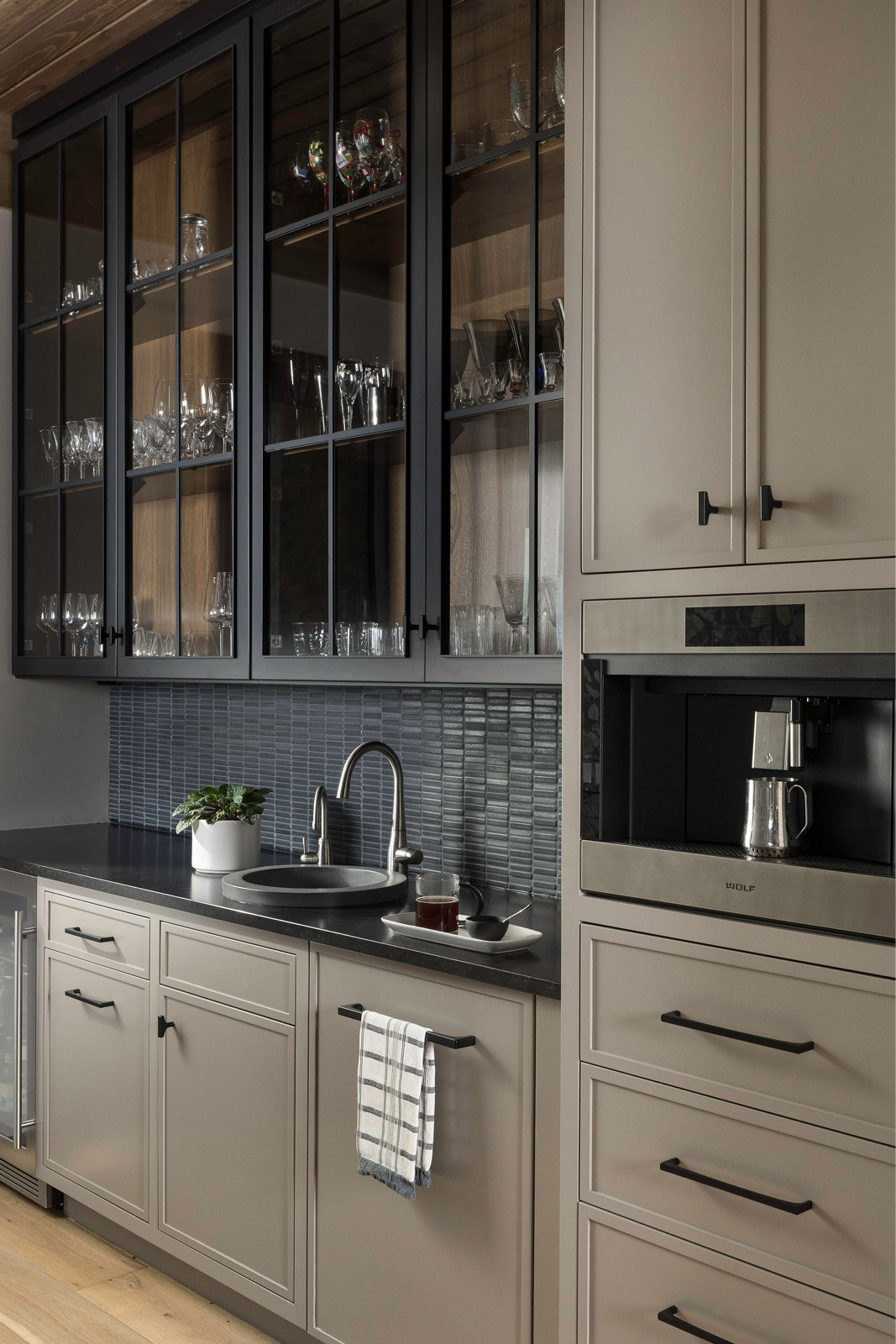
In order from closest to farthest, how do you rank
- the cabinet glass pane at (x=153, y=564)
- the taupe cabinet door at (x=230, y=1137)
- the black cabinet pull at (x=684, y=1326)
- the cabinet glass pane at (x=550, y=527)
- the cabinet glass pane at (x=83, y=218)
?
1. the black cabinet pull at (x=684, y=1326)
2. the cabinet glass pane at (x=550, y=527)
3. the taupe cabinet door at (x=230, y=1137)
4. the cabinet glass pane at (x=153, y=564)
5. the cabinet glass pane at (x=83, y=218)

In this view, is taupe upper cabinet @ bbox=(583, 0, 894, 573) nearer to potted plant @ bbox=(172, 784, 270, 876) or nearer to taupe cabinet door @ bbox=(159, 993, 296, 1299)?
taupe cabinet door @ bbox=(159, 993, 296, 1299)

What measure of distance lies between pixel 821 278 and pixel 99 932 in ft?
6.87

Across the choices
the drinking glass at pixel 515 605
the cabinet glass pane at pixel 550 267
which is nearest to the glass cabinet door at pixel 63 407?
the drinking glass at pixel 515 605

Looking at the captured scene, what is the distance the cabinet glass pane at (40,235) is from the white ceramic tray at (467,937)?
2.16 metres

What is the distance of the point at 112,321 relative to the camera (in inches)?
127

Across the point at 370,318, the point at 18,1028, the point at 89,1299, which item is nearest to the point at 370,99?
the point at 370,318

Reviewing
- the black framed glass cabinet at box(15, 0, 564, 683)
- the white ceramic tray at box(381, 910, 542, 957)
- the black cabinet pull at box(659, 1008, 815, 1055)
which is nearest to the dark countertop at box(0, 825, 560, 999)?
the white ceramic tray at box(381, 910, 542, 957)

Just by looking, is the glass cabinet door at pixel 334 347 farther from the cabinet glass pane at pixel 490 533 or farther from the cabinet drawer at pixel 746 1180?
the cabinet drawer at pixel 746 1180

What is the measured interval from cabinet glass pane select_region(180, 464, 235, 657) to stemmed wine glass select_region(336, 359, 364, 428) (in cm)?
42

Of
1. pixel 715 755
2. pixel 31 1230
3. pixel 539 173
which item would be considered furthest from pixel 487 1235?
pixel 539 173

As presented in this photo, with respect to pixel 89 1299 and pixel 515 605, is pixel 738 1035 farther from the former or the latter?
pixel 89 1299

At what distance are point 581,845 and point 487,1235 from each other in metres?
0.66

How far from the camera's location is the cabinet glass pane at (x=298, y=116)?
2.61m

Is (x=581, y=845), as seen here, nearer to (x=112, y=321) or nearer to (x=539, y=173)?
(x=539, y=173)
